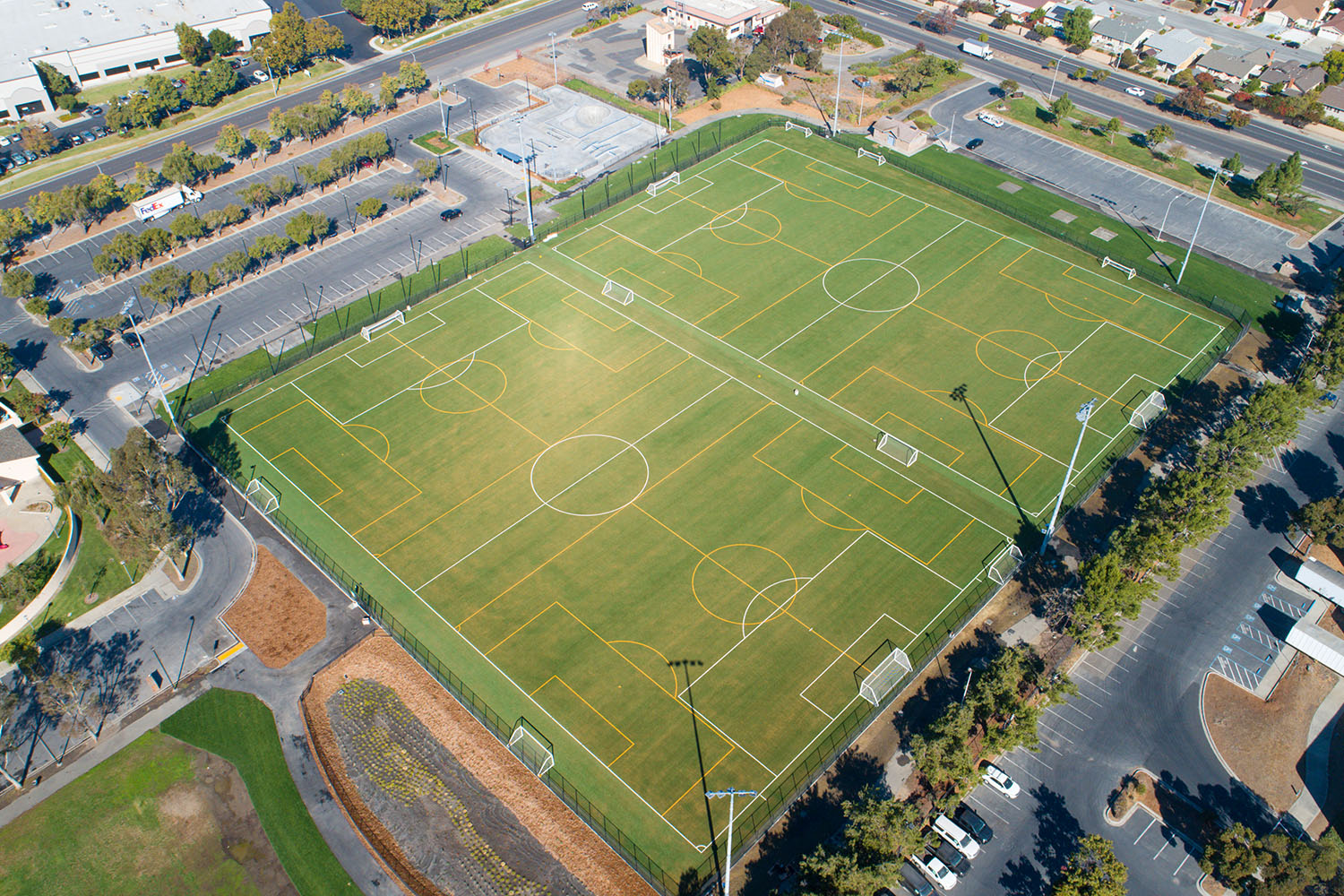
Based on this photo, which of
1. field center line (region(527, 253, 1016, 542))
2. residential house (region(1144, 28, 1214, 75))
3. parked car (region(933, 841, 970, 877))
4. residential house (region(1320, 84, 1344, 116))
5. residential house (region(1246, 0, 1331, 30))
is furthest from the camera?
residential house (region(1246, 0, 1331, 30))

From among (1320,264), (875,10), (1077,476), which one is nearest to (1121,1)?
(875,10)

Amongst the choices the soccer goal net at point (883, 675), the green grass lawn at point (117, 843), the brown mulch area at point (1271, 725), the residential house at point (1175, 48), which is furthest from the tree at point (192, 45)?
the brown mulch area at point (1271, 725)

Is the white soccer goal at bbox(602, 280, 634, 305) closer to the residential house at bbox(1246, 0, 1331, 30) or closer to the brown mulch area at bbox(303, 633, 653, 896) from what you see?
the brown mulch area at bbox(303, 633, 653, 896)

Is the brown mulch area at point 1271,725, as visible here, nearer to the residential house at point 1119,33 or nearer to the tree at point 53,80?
the residential house at point 1119,33

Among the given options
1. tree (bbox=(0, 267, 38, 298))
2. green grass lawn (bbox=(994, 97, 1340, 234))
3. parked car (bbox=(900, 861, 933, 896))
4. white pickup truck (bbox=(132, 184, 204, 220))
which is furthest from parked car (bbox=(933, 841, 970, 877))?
white pickup truck (bbox=(132, 184, 204, 220))

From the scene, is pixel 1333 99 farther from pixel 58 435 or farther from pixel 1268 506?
pixel 58 435
